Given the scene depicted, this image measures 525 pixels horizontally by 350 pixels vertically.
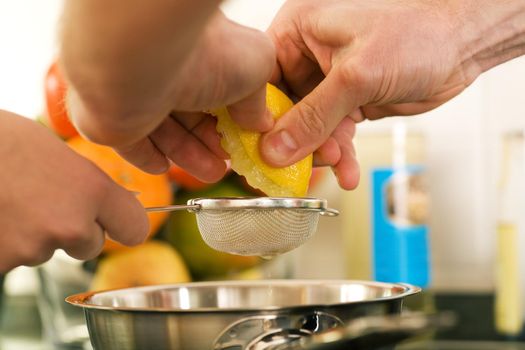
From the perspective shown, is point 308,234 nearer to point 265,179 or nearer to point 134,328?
point 265,179

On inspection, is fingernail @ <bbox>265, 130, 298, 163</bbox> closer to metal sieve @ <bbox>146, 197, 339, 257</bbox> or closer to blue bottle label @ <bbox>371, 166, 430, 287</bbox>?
metal sieve @ <bbox>146, 197, 339, 257</bbox>

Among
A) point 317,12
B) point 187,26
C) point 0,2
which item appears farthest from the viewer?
point 0,2

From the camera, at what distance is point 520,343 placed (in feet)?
3.76

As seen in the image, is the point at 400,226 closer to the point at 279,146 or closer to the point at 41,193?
the point at 279,146

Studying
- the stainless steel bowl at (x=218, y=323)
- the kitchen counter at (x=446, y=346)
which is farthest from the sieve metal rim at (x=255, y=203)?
the kitchen counter at (x=446, y=346)

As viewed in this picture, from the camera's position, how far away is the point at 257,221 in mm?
650

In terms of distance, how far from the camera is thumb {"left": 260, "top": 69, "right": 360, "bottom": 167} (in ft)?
2.20

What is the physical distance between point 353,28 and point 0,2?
90 cm

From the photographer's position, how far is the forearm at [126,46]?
40cm

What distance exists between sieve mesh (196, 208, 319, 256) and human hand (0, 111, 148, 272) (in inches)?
5.0

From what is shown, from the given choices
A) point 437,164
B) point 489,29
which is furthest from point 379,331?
point 437,164

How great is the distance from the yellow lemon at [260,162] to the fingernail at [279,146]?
13 mm

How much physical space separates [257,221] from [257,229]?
1 centimetres

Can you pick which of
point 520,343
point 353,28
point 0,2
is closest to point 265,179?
point 353,28
